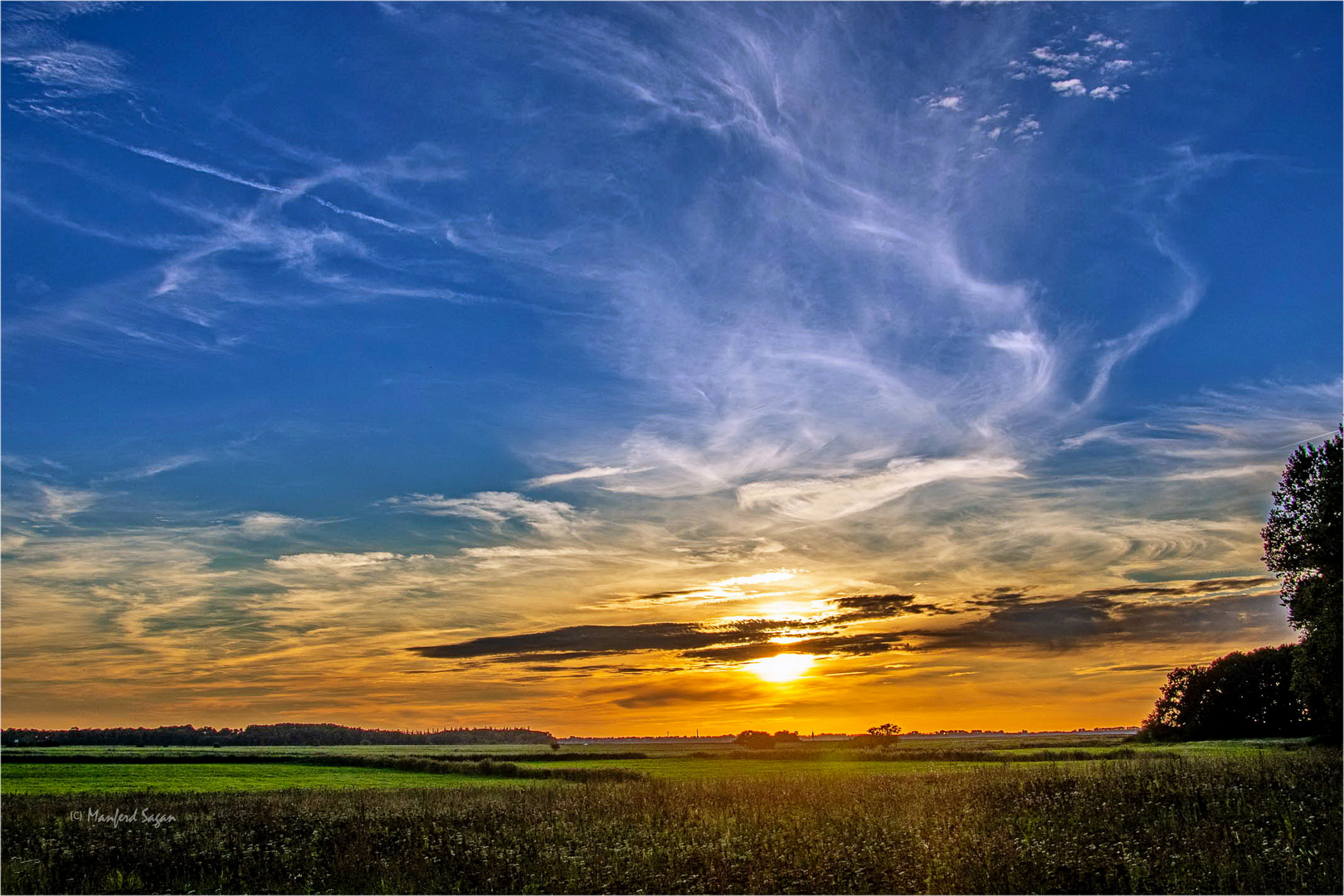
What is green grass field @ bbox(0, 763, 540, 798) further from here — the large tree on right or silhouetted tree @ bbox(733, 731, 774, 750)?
silhouetted tree @ bbox(733, 731, 774, 750)

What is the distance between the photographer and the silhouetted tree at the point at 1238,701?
3187 inches

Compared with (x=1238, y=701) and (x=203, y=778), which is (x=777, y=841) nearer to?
(x=203, y=778)

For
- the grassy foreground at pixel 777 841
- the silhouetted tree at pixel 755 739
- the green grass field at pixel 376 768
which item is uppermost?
the grassy foreground at pixel 777 841

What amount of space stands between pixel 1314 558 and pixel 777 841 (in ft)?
149

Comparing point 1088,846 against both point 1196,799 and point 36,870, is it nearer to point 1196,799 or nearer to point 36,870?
point 1196,799

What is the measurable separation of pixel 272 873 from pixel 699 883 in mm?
9631

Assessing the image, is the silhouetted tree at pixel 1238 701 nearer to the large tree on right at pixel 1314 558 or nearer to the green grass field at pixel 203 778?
the large tree on right at pixel 1314 558

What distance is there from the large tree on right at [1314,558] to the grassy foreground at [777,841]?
24.4 m

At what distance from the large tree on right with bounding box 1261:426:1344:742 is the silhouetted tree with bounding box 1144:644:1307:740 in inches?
1358

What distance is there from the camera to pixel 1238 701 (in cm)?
8312

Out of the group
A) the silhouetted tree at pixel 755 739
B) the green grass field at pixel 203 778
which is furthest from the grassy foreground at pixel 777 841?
the silhouetted tree at pixel 755 739

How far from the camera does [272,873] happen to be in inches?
710

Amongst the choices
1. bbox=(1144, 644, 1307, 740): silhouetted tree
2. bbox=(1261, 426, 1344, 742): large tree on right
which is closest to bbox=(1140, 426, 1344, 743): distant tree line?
bbox=(1261, 426, 1344, 742): large tree on right

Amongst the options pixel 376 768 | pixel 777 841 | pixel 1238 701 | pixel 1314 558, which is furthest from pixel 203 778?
pixel 1238 701
